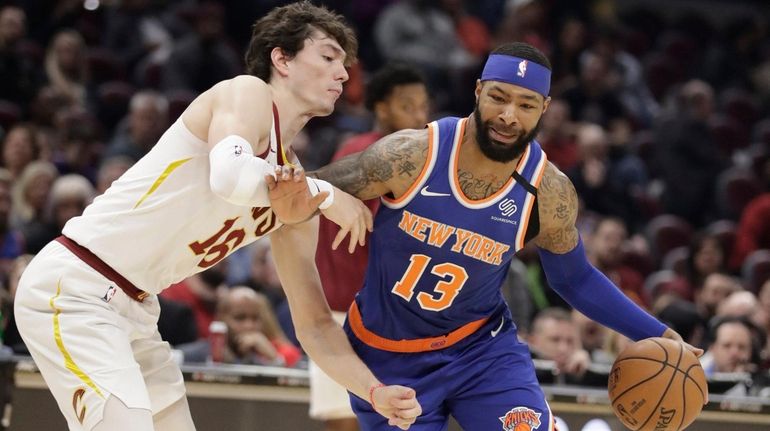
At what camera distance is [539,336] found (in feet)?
26.0

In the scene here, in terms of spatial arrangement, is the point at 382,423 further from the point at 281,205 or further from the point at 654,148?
the point at 654,148

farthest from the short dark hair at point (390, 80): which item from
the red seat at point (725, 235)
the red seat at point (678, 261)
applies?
the red seat at point (725, 235)

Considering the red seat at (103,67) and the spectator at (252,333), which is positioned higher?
the red seat at (103,67)

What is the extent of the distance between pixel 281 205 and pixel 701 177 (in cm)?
924

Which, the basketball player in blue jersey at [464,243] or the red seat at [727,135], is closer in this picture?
the basketball player in blue jersey at [464,243]

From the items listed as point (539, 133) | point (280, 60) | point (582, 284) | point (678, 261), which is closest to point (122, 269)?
point (280, 60)

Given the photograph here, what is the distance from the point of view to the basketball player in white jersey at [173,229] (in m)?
4.02

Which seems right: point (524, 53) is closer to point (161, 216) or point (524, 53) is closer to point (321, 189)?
point (321, 189)

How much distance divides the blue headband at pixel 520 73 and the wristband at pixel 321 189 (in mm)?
795

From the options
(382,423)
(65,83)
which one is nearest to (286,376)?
(382,423)

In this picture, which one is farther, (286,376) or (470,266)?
(286,376)

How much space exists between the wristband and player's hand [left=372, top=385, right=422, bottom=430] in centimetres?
73

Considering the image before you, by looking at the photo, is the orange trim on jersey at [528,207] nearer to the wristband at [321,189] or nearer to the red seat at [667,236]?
the wristband at [321,189]

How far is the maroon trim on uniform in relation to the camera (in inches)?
165
